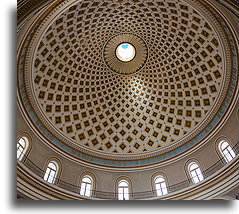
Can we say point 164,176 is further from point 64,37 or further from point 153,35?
point 64,37

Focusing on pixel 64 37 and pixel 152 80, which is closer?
pixel 64 37

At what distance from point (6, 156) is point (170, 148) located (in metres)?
13.8

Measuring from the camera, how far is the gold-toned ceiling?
17469mm

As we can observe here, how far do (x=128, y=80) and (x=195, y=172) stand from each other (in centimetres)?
973

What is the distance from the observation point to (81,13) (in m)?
16.9

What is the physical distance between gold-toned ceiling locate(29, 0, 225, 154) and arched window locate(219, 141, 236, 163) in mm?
A: 2908

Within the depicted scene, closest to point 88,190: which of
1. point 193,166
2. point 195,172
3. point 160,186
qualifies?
point 160,186

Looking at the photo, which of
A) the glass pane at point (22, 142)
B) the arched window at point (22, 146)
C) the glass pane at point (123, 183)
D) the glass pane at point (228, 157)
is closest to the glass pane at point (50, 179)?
the arched window at point (22, 146)

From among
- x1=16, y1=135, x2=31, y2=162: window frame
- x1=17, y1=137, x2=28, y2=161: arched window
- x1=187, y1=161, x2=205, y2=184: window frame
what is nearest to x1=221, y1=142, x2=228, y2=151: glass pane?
x1=187, y1=161, x2=205, y2=184: window frame

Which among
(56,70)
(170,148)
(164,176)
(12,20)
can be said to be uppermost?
(56,70)

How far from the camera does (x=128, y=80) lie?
22.3 meters

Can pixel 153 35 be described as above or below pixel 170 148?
above

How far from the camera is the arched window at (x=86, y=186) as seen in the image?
16.4 meters

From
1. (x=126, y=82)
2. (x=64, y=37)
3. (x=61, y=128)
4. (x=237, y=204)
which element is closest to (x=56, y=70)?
(x=64, y=37)
